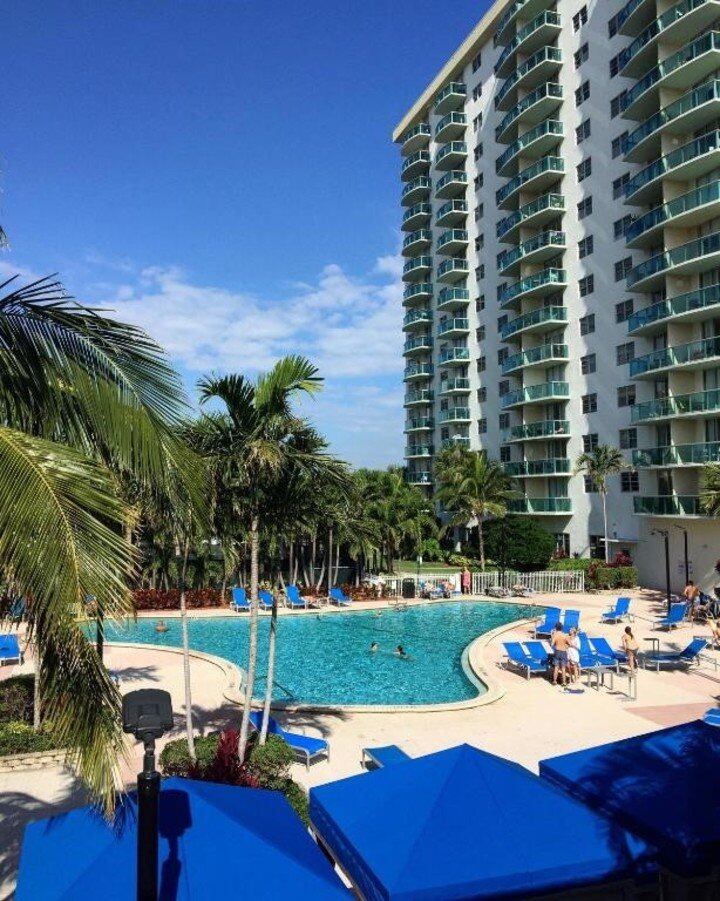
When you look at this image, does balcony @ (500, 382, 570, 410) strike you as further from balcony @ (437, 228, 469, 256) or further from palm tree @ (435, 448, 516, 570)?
balcony @ (437, 228, 469, 256)

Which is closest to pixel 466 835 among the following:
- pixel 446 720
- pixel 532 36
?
pixel 446 720

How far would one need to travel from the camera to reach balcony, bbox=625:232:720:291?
32.2m

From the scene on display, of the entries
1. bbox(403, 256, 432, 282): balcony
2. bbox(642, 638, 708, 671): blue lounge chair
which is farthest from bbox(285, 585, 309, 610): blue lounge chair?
bbox(403, 256, 432, 282): balcony

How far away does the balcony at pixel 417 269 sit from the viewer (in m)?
61.2

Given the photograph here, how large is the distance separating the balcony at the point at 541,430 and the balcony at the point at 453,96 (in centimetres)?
2899

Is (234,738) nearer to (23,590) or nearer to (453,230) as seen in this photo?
(23,590)

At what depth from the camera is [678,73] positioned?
3356 cm

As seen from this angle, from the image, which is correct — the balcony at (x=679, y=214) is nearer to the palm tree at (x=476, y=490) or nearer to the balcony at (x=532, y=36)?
the palm tree at (x=476, y=490)

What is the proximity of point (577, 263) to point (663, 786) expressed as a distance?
40937 mm

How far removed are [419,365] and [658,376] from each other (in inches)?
1087

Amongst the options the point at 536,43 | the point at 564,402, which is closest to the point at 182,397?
the point at 564,402

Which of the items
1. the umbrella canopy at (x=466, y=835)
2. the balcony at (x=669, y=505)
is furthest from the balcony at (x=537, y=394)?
the umbrella canopy at (x=466, y=835)

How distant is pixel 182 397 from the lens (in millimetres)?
5375

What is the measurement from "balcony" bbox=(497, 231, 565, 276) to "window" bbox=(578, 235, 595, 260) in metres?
1.13
